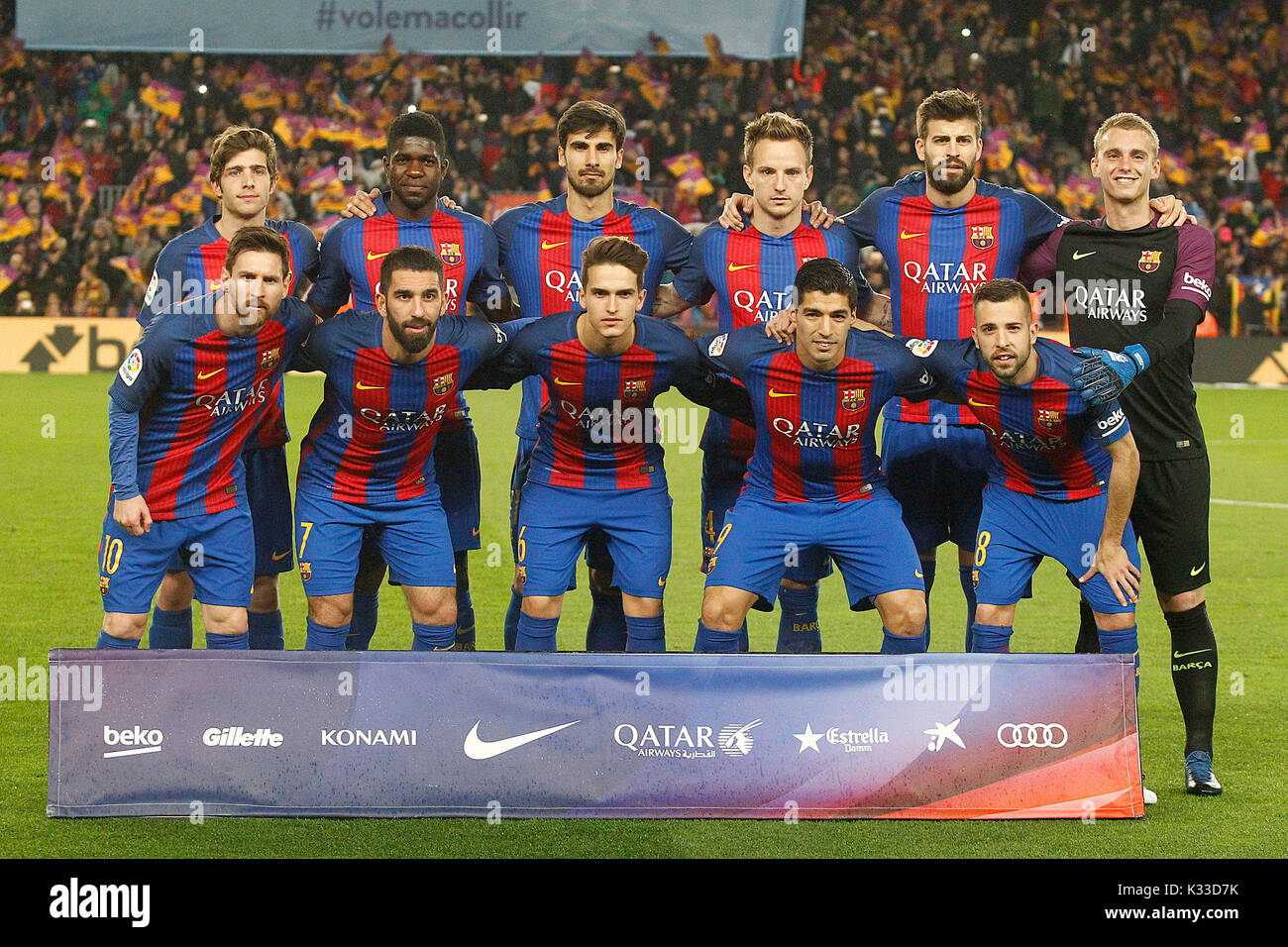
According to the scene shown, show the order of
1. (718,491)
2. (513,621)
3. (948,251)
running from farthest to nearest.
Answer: (513,621)
(718,491)
(948,251)

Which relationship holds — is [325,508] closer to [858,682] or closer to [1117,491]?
[858,682]

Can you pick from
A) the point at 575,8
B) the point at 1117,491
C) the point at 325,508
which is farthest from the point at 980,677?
the point at 575,8

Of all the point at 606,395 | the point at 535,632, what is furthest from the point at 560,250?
the point at 535,632

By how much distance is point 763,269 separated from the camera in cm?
596

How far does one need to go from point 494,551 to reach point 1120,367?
531 centimetres

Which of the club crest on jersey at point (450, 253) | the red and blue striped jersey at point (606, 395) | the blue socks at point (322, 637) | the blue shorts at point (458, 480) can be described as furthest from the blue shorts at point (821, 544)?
the club crest on jersey at point (450, 253)

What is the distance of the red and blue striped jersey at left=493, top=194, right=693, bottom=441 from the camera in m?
6.08

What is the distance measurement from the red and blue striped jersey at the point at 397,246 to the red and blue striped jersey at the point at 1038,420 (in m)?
1.78

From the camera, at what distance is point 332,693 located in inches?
184

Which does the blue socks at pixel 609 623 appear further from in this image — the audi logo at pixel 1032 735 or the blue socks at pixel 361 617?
the audi logo at pixel 1032 735

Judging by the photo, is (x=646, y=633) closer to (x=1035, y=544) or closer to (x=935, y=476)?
(x=935, y=476)

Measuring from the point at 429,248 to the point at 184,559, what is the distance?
1.51 meters

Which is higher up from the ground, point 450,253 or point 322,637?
point 450,253

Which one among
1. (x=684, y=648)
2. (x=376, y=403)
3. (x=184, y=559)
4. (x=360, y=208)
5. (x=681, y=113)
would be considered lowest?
(x=684, y=648)
